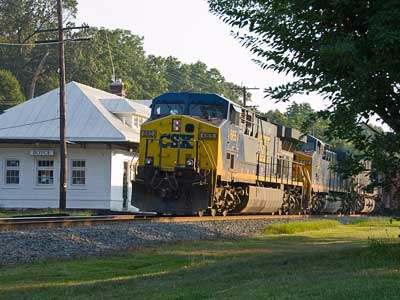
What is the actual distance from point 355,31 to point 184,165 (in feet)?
38.6

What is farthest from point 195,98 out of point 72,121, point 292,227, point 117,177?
point 72,121

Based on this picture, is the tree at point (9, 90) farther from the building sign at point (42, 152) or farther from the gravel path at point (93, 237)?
the gravel path at point (93, 237)

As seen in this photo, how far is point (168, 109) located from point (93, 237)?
892 cm

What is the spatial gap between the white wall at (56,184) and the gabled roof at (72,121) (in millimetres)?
719

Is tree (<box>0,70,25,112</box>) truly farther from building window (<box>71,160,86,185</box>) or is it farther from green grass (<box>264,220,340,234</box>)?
green grass (<box>264,220,340,234</box>)

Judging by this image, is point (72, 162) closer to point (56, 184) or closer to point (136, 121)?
point (56, 184)

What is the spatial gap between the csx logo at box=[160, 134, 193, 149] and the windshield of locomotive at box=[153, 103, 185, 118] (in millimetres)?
1058

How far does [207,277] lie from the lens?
9.95 metres

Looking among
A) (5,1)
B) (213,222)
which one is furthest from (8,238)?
(5,1)

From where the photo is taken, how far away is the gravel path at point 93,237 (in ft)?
40.9

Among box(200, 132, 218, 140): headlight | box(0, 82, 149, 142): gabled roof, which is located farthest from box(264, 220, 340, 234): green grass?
box(0, 82, 149, 142): gabled roof

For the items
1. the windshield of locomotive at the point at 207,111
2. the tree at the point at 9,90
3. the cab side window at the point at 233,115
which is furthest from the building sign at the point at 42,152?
the tree at the point at 9,90

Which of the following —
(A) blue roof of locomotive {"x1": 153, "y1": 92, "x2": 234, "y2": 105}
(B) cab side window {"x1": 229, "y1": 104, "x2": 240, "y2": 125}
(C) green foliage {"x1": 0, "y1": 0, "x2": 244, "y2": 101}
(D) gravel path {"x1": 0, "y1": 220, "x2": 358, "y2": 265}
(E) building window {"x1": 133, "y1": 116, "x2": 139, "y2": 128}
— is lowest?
(D) gravel path {"x1": 0, "y1": 220, "x2": 358, "y2": 265}

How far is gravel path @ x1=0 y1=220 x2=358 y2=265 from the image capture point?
1246 cm
